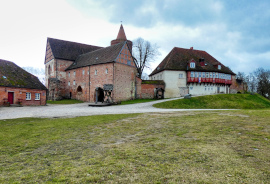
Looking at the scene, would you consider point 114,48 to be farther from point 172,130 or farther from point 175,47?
point 172,130

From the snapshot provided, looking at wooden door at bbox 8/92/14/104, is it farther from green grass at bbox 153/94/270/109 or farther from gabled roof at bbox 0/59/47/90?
green grass at bbox 153/94/270/109

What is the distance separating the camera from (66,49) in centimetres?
4341

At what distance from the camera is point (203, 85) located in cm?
Result: 3881

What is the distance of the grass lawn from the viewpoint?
3.72 meters

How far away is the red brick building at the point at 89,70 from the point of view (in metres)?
31.3

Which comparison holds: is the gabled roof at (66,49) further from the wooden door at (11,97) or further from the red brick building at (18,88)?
the wooden door at (11,97)

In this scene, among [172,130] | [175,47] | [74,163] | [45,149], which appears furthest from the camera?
[175,47]

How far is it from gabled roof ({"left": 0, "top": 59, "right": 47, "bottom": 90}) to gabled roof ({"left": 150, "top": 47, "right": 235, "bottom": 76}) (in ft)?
78.2

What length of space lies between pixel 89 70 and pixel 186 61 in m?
20.1

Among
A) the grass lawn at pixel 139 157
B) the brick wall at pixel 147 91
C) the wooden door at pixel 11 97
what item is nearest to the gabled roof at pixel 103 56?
the brick wall at pixel 147 91

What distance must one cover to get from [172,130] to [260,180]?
15.4 ft

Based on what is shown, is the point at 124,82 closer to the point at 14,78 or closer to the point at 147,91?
the point at 147,91

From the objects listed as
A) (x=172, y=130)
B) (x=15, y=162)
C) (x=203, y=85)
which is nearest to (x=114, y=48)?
(x=203, y=85)

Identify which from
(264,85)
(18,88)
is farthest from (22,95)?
(264,85)
